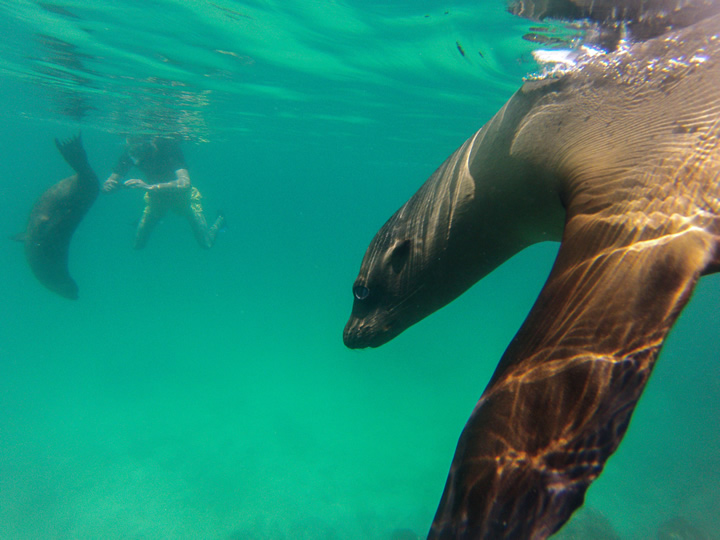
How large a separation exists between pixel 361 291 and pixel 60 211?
11836 millimetres

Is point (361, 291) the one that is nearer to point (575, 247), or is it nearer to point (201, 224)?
point (575, 247)

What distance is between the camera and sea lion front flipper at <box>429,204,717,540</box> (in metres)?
1.00

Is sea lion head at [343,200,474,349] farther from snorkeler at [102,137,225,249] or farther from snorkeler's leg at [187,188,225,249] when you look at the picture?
snorkeler's leg at [187,188,225,249]

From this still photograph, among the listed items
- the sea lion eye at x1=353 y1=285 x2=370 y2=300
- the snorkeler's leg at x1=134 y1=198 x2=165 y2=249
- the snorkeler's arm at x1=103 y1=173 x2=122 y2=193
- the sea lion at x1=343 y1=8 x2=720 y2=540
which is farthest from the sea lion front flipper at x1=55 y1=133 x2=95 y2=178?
the sea lion at x1=343 y1=8 x2=720 y2=540

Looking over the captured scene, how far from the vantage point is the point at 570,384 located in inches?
43.0

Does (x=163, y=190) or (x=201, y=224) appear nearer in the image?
(x=163, y=190)

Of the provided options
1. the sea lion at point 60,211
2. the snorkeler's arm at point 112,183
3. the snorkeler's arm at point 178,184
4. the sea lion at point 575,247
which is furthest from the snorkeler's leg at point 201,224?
the sea lion at point 575,247

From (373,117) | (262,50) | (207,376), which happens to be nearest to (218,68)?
(262,50)

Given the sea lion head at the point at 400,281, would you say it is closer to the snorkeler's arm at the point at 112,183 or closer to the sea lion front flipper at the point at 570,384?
the sea lion front flipper at the point at 570,384

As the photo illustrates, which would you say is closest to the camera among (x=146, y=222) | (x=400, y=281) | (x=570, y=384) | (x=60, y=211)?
(x=570, y=384)

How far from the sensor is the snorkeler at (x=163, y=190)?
1647 centimetres

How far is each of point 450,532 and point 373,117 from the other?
21.2 metres

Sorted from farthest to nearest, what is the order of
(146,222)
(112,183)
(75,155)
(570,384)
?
(146,222) < (112,183) < (75,155) < (570,384)

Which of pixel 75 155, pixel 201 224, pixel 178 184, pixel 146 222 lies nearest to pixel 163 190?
pixel 178 184
